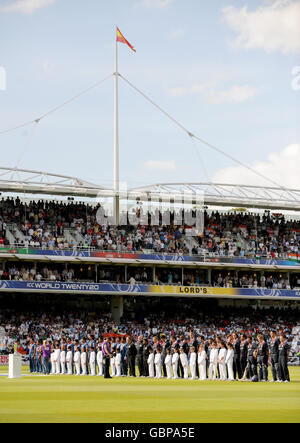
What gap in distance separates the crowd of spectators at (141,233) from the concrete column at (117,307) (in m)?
3.16

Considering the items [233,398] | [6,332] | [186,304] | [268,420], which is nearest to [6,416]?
[268,420]

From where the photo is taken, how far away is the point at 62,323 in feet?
129

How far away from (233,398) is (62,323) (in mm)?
25494

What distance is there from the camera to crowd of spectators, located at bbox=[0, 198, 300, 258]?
4191 cm

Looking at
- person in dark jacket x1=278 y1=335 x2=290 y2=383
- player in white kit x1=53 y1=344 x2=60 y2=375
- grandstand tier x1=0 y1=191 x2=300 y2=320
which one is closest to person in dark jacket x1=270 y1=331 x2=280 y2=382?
person in dark jacket x1=278 y1=335 x2=290 y2=383

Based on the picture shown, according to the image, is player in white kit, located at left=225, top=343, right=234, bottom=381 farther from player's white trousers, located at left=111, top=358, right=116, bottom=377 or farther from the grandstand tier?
the grandstand tier

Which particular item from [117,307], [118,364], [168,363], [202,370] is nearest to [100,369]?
[118,364]

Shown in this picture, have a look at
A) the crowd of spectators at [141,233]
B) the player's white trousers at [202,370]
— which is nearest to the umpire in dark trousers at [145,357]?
the player's white trousers at [202,370]

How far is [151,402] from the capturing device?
13.8 metres

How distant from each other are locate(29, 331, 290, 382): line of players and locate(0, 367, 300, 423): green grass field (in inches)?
49.3

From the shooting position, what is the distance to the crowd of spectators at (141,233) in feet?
137

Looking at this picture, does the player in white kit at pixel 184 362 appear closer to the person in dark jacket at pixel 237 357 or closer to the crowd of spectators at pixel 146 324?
the person in dark jacket at pixel 237 357

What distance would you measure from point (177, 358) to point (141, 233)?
22152 millimetres
